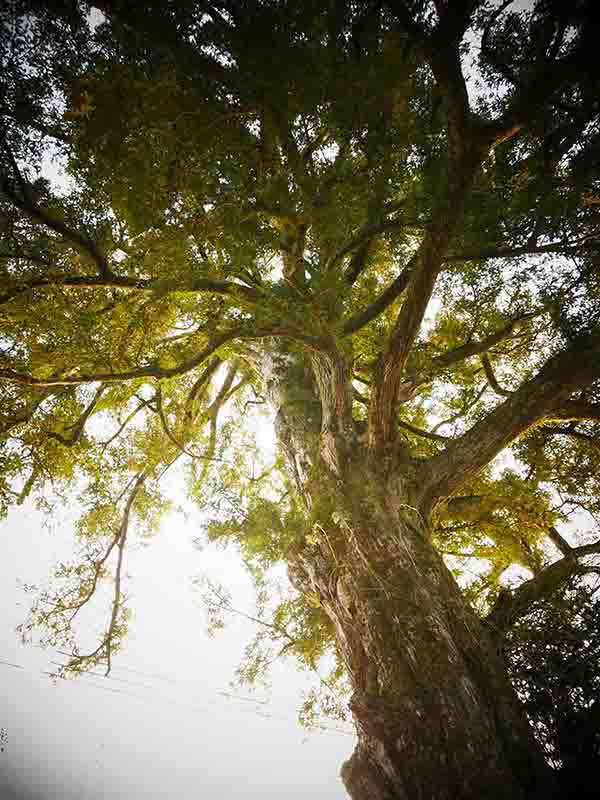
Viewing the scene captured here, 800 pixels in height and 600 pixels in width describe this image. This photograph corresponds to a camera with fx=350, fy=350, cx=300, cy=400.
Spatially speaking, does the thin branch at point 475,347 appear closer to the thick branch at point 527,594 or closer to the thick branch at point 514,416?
the thick branch at point 514,416

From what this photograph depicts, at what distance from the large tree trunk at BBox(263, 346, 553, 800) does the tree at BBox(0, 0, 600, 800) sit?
15 mm

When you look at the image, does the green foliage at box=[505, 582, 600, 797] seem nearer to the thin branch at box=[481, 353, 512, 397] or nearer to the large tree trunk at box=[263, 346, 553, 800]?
the large tree trunk at box=[263, 346, 553, 800]

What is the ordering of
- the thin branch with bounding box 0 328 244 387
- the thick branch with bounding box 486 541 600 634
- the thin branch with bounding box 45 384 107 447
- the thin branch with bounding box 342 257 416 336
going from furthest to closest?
the thin branch with bounding box 45 384 107 447 < the thin branch with bounding box 342 257 416 336 < the thin branch with bounding box 0 328 244 387 < the thick branch with bounding box 486 541 600 634

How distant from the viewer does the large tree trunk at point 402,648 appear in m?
1.87

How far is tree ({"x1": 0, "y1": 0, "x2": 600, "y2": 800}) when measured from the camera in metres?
2.10

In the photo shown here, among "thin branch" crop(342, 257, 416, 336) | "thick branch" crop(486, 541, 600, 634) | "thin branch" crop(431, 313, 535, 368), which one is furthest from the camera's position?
"thin branch" crop(431, 313, 535, 368)

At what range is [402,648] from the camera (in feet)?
7.63

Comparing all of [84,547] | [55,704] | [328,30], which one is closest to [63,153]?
[328,30]

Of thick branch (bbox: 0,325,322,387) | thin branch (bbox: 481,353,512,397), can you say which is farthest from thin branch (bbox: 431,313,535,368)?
thick branch (bbox: 0,325,322,387)

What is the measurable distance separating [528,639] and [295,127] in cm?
400

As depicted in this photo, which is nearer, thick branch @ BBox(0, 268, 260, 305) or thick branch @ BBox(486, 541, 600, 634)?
thick branch @ BBox(486, 541, 600, 634)

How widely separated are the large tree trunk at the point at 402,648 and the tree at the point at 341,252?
15 mm

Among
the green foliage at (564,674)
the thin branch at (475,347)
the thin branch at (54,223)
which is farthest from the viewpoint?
the thin branch at (475,347)

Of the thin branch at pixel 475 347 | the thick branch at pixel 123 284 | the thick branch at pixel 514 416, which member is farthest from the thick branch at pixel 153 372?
the thin branch at pixel 475 347
